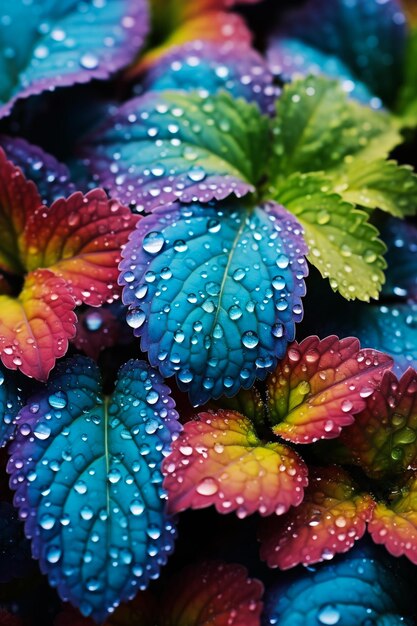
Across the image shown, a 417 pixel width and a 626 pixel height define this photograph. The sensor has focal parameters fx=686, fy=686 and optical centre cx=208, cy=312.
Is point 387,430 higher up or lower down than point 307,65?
lower down

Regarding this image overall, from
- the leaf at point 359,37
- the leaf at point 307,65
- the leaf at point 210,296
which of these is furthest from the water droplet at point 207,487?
the leaf at point 359,37

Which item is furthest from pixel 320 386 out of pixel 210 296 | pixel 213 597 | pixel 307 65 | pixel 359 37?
pixel 359 37

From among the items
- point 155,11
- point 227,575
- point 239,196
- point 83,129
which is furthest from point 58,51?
point 227,575

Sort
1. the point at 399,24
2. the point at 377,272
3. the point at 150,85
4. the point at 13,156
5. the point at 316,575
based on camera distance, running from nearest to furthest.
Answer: the point at 316,575 < the point at 377,272 < the point at 13,156 < the point at 150,85 < the point at 399,24

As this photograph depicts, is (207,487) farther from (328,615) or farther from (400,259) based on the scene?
(400,259)

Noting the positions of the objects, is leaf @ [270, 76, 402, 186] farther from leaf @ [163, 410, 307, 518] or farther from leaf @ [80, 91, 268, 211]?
leaf @ [163, 410, 307, 518]

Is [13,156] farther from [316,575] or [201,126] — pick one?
[316,575]

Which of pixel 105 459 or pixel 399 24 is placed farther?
pixel 399 24
